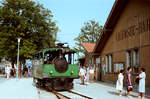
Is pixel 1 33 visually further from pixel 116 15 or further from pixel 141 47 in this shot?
pixel 141 47

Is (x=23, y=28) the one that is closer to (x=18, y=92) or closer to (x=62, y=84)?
(x=62, y=84)

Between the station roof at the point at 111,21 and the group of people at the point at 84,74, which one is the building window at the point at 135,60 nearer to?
the station roof at the point at 111,21

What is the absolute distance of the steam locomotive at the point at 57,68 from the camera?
16530 millimetres

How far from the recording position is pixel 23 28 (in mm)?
36375

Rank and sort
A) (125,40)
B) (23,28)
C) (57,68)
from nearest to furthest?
(57,68), (125,40), (23,28)

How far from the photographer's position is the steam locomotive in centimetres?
1653

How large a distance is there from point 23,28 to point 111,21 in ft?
56.1

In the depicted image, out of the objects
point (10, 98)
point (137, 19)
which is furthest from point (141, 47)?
point (10, 98)

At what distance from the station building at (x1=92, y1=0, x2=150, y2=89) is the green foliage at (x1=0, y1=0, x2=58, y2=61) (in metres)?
13.1

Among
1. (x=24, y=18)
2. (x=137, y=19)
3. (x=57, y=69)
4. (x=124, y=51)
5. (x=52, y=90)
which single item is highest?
(x=24, y=18)

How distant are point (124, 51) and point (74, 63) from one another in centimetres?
559

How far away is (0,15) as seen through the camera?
36.8 metres

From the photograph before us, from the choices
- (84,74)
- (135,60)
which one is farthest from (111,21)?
(84,74)

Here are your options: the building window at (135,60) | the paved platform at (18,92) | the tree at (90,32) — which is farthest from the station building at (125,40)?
the tree at (90,32)
